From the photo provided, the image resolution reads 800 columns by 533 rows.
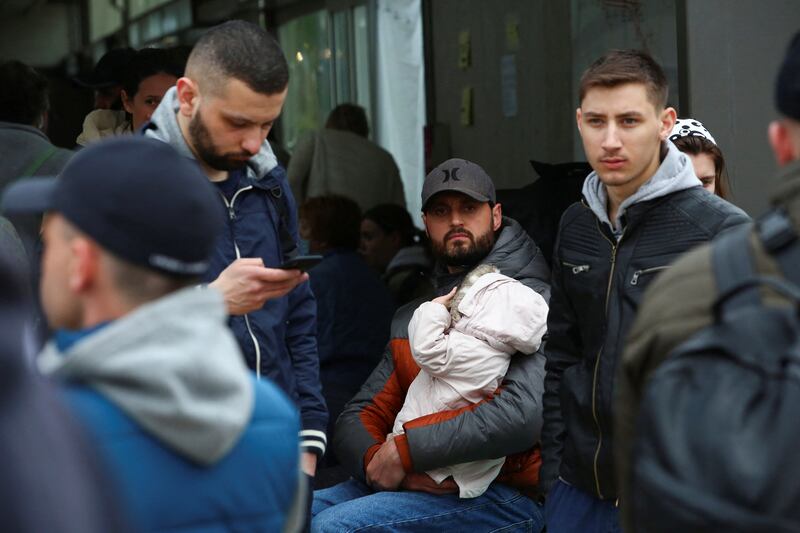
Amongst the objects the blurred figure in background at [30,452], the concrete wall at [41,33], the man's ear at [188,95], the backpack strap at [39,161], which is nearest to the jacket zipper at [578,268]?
the man's ear at [188,95]

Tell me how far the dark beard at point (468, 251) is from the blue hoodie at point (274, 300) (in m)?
1.18

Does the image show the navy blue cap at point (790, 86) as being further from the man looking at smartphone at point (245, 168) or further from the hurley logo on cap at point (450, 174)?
the hurley logo on cap at point (450, 174)

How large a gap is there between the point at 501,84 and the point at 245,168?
150 inches

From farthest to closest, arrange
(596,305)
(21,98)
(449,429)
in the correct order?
(449,429) → (21,98) → (596,305)

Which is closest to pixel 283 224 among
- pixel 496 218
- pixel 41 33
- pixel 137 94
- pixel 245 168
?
pixel 245 168

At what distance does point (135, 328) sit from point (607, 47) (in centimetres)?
461

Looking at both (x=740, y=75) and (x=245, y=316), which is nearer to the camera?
(x=245, y=316)

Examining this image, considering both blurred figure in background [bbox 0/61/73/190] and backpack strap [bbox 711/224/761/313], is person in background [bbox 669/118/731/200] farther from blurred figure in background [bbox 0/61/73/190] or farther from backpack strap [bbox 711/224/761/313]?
backpack strap [bbox 711/224/761/313]

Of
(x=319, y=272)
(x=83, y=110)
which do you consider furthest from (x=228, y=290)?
(x=83, y=110)

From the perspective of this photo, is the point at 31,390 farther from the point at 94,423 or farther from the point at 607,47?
the point at 607,47

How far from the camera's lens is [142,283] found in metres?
1.89

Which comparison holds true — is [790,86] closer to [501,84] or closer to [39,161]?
[39,161]

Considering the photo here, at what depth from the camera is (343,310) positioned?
18.7ft

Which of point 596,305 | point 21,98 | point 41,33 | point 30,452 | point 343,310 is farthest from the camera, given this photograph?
point 41,33
